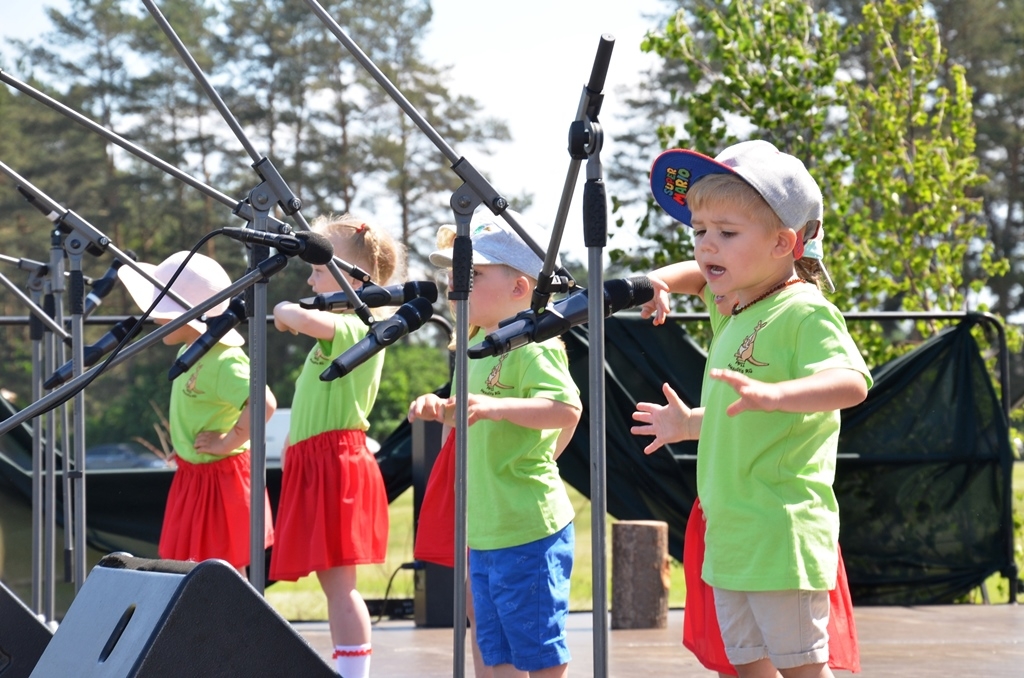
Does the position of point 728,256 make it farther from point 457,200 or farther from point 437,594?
point 437,594

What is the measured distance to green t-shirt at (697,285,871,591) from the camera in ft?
7.58

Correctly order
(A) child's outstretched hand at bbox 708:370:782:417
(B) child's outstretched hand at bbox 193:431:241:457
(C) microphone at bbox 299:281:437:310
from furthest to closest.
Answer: (B) child's outstretched hand at bbox 193:431:241:457 → (C) microphone at bbox 299:281:437:310 → (A) child's outstretched hand at bbox 708:370:782:417

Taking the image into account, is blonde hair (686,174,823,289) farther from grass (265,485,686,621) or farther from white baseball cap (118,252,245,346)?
grass (265,485,686,621)

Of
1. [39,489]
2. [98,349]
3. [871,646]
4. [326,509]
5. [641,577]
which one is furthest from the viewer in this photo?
[641,577]

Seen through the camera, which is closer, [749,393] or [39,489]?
[749,393]

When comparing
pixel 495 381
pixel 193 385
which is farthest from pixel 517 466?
pixel 193 385

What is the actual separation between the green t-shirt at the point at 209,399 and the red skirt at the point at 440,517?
3.50 feet

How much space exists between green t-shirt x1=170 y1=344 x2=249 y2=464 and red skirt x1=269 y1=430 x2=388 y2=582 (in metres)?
0.30

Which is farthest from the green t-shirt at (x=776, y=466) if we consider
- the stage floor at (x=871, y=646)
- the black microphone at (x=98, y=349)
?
the stage floor at (x=871, y=646)

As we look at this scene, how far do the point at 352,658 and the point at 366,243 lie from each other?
1.36 m

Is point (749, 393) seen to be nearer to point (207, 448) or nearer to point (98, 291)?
point (98, 291)

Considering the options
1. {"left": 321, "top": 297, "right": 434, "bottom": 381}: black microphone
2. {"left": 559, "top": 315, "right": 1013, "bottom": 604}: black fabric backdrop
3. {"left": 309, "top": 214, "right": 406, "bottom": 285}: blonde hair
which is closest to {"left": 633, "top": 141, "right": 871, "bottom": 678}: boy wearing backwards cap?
{"left": 321, "top": 297, "right": 434, "bottom": 381}: black microphone

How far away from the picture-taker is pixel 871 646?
4.92 m

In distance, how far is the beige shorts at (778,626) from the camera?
90.7 inches
